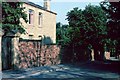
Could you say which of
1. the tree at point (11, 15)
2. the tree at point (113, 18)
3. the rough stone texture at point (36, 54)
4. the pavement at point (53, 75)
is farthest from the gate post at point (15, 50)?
the tree at point (113, 18)

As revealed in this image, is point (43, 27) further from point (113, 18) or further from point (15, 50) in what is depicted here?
point (15, 50)

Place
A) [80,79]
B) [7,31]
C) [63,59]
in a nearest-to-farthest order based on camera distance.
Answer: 1. [80,79]
2. [7,31]
3. [63,59]

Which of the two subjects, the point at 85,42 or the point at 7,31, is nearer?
the point at 7,31

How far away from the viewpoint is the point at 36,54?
78.3 ft

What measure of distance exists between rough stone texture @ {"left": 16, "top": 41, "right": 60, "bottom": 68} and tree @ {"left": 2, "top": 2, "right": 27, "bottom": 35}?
2.91 metres

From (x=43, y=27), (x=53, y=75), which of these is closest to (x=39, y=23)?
(x=43, y=27)

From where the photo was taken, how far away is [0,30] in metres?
17.2

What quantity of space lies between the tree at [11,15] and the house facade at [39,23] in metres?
14.0

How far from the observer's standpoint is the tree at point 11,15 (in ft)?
57.8

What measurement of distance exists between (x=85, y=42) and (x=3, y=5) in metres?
24.9

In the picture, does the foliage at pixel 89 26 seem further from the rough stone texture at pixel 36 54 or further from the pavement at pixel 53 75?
the pavement at pixel 53 75

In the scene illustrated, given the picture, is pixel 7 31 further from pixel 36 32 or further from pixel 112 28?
pixel 36 32

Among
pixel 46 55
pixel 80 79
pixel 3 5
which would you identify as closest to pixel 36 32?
A: pixel 46 55

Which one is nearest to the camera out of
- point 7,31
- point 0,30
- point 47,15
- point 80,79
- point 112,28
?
point 80,79
